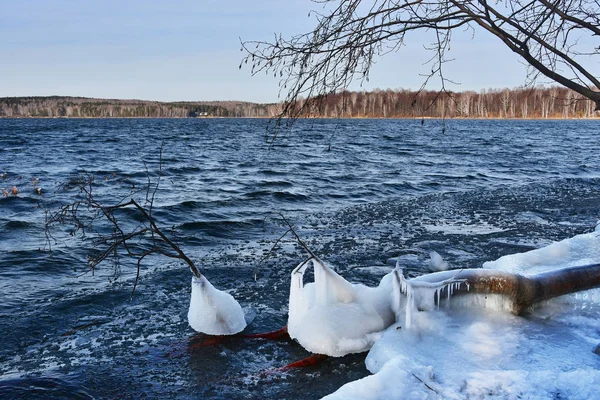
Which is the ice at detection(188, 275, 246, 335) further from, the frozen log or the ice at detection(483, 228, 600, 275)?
the ice at detection(483, 228, 600, 275)

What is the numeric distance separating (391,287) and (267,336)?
1.40 metres

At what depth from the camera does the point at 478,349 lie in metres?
4.58

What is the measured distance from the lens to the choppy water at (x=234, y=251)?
4.75 metres

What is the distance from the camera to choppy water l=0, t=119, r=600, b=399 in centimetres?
475

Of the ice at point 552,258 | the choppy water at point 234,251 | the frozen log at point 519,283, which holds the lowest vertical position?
the choppy water at point 234,251

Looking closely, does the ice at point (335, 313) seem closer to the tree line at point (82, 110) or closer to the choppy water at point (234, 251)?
the choppy water at point (234, 251)

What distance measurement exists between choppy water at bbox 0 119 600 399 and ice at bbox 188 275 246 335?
147 mm

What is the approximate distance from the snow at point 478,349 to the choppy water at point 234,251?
0.62 metres

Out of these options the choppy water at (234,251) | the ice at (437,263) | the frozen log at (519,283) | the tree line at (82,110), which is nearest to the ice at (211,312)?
the choppy water at (234,251)

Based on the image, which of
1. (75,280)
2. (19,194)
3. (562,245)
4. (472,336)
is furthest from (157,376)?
(19,194)

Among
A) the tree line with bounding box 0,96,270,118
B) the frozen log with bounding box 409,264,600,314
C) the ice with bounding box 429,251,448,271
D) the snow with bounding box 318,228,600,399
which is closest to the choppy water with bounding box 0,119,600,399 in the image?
the ice with bounding box 429,251,448,271

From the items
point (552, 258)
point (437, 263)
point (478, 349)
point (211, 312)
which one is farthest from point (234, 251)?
point (478, 349)

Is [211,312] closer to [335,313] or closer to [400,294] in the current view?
[335,313]

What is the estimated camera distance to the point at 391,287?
208 inches
